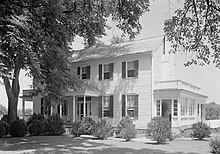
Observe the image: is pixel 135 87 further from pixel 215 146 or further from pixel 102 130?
pixel 215 146

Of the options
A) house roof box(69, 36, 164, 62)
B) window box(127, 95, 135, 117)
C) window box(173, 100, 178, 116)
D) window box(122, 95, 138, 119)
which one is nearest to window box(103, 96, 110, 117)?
window box(122, 95, 138, 119)

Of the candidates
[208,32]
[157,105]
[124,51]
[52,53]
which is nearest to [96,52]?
[124,51]

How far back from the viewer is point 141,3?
1052 centimetres

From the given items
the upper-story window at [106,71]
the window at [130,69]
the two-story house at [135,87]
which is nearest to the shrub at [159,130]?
the two-story house at [135,87]

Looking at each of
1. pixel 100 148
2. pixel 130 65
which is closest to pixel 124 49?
pixel 130 65

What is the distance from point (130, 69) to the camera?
87.3 feet

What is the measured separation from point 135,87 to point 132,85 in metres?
0.36

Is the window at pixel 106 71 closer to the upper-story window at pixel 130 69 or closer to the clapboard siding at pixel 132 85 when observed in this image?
the clapboard siding at pixel 132 85

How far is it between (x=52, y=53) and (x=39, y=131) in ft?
26.5

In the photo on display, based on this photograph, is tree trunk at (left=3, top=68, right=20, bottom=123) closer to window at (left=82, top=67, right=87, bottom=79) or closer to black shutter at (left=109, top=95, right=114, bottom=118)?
window at (left=82, top=67, right=87, bottom=79)

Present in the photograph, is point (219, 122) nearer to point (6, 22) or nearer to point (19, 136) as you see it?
point (19, 136)

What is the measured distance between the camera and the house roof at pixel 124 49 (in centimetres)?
2658

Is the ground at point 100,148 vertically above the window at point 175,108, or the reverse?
the window at point 175,108

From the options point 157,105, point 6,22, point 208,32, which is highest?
point 6,22
